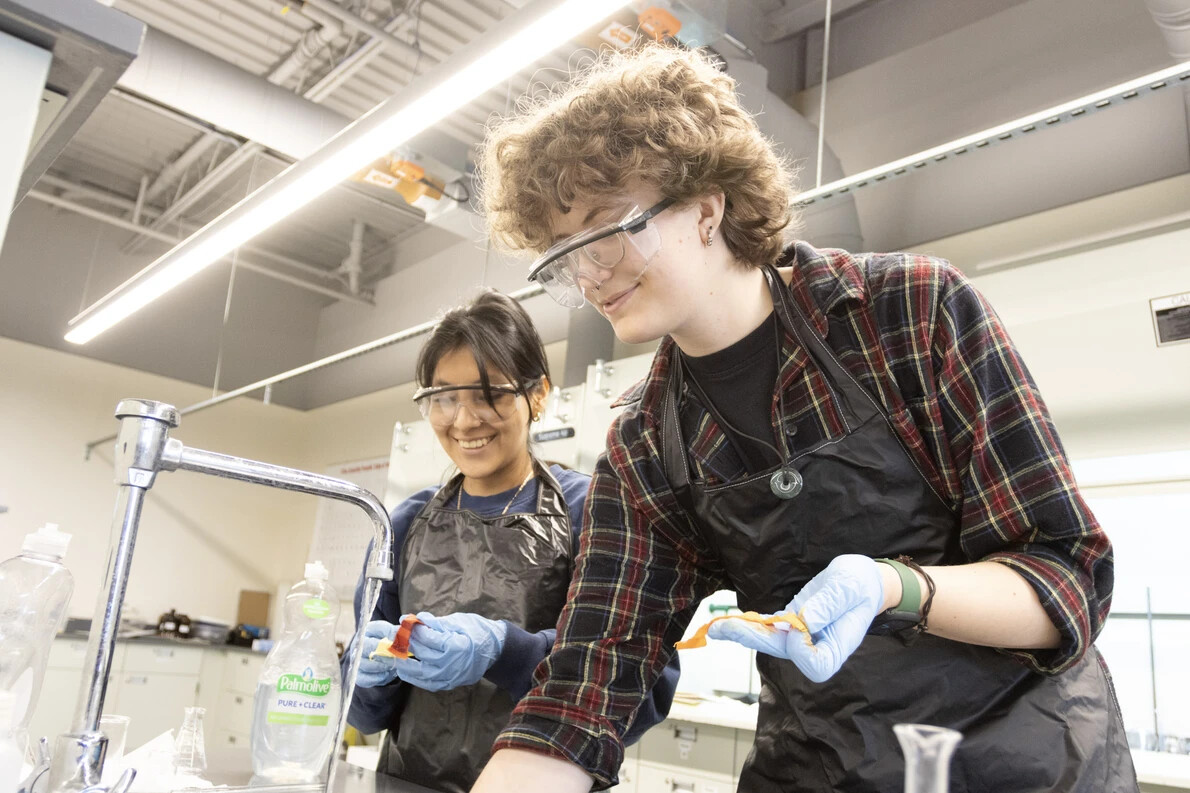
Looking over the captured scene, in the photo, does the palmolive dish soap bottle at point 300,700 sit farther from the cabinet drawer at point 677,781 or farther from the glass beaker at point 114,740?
the cabinet drawer at point 677,781

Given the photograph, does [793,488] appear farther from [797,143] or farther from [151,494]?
[151,494]

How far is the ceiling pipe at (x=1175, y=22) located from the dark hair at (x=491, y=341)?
2.27 m

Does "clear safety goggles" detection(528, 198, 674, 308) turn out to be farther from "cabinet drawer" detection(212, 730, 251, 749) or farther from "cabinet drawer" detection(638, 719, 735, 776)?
"cabinet drawer" detection(212, 730, 251, 749)

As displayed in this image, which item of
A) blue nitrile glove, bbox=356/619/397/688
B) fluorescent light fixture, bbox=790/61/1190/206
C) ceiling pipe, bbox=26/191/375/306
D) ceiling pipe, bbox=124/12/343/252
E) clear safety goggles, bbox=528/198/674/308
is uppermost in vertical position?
ceiling pipe, bbox=124/12/343/252

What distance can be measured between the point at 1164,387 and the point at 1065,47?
160cm

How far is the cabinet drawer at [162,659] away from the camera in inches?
232

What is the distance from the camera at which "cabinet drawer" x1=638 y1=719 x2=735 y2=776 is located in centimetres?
290

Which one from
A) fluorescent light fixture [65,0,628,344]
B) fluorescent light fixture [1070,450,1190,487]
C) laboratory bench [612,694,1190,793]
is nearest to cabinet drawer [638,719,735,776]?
laboratory bench [612,694,1190,793]

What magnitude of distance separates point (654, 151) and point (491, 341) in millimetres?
642

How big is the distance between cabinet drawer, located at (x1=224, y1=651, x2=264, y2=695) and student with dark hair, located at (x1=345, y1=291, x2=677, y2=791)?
4.62 metres

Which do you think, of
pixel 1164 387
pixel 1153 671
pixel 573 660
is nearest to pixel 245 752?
pixel 573 660

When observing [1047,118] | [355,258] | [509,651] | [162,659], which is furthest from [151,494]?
[1047,118]

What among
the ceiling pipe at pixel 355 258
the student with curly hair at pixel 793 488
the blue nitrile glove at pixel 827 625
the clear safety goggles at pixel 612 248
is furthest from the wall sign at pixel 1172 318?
the ceiling pipe at pixel 355 258

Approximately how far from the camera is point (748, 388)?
4.07ft
